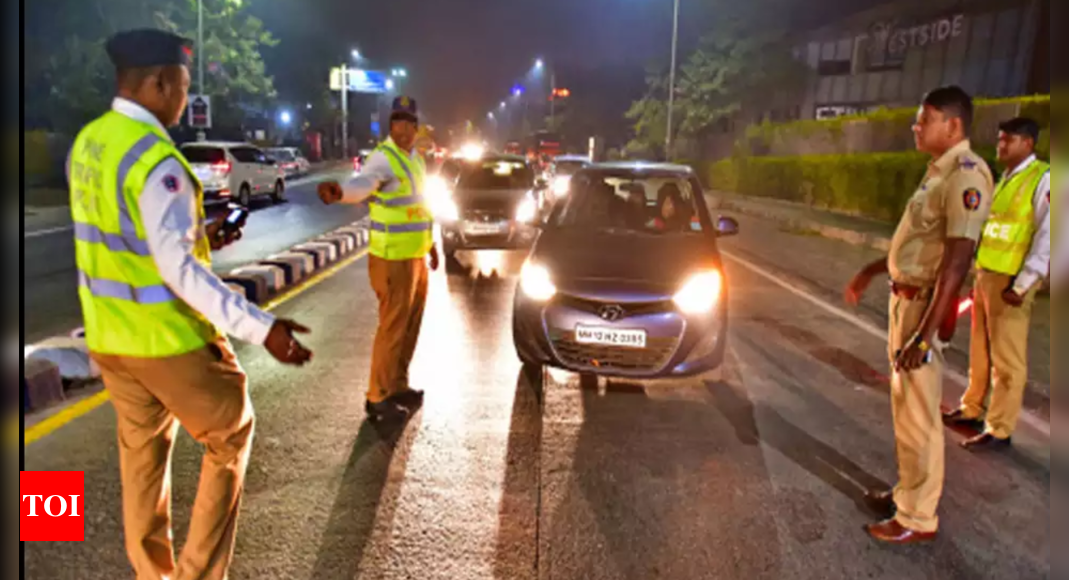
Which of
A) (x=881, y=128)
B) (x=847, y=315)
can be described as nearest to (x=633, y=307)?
(x=847, y=315)

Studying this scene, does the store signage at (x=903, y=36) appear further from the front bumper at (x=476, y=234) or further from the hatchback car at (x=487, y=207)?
the front bumper at (x=476, y=234)

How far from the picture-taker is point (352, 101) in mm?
95188

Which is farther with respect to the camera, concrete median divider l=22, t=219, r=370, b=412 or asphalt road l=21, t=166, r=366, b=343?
asphalt road l=21, t=166, r=366, b=343

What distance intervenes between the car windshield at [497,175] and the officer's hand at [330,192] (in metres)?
8.67

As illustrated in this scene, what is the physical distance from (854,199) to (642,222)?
14698 millimetres

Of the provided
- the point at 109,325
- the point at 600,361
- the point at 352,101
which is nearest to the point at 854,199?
the point at 600,361

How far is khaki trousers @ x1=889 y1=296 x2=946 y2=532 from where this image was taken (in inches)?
133

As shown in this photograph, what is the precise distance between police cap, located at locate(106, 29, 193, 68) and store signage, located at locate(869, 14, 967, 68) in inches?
1199

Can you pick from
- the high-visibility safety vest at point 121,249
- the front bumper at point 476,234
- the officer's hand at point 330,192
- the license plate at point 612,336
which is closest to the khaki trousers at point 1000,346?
the license plate at point 612,336

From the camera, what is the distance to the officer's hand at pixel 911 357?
3283 mm

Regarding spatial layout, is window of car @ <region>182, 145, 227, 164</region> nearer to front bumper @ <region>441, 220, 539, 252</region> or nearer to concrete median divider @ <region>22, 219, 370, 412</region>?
concrete median divider @ <region>22, 219, 370, 412</region>

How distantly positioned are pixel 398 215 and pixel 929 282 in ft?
10.2

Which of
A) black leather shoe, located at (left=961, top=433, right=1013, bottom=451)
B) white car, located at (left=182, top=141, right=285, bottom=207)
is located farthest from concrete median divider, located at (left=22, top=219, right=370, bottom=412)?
white car, located at (left=182, top=141, right=285, bottom=207)

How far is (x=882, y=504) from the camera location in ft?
12.4
